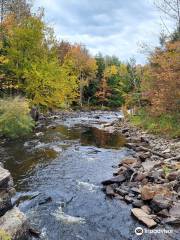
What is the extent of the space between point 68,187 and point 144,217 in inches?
145

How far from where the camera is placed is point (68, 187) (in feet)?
37.4

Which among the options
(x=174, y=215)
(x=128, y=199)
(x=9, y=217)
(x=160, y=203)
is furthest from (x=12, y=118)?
(x=174, y=215)

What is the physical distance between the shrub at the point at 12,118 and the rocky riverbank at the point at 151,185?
8141 millimetres

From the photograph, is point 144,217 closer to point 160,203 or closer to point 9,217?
point 160,203

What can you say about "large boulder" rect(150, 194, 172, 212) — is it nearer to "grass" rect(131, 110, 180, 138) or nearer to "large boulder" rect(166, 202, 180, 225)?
"large boulder" rect(166, 202, 180, 225)

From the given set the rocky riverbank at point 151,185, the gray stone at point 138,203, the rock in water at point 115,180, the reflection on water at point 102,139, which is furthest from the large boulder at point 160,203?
the reflection on water at point 102,139

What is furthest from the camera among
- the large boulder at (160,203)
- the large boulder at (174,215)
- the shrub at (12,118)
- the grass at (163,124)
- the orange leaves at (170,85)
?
the grass at (163,124)

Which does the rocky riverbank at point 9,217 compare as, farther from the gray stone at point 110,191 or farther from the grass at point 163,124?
the grass at point 163,124

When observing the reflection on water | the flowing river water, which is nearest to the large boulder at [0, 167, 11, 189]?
the flowing river water

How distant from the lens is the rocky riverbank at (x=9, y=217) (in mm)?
7070

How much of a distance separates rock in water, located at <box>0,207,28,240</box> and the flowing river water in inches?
21.5

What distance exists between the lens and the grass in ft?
68.4

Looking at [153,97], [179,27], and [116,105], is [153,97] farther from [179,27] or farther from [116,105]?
[116,105]

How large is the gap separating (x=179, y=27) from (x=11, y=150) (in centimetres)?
1645
